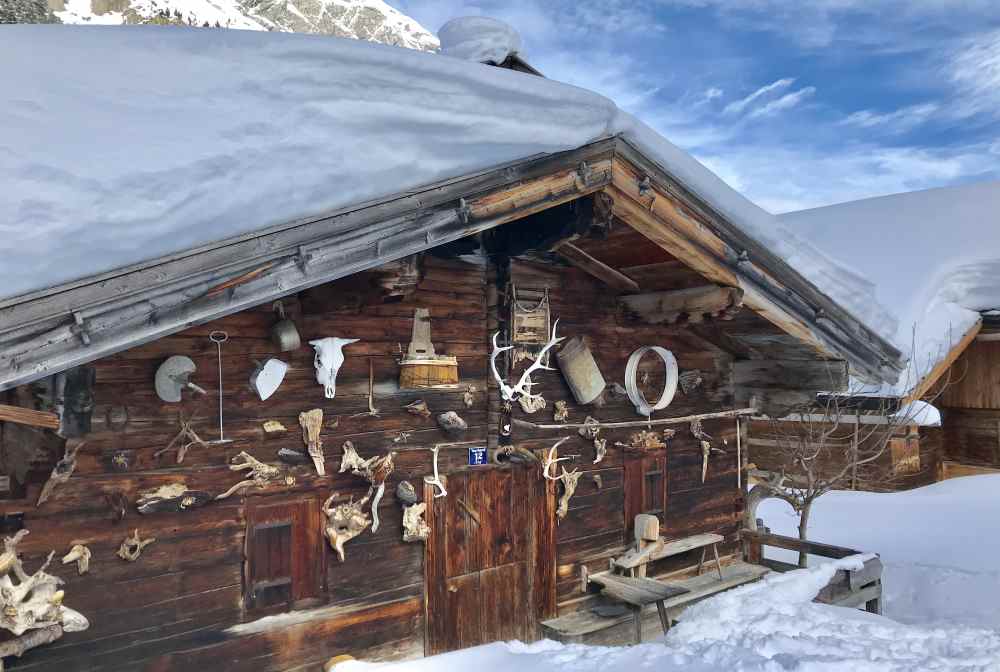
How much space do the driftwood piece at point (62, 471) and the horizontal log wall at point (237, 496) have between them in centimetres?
6

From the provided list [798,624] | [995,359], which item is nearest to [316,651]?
[798,624]

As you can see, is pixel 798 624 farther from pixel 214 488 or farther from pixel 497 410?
pixel 214 488

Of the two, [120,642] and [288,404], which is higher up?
[288,404]

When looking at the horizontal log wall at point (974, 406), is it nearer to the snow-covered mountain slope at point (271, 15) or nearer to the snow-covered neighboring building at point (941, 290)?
the snow-covered neighboring building at point (941, 290)

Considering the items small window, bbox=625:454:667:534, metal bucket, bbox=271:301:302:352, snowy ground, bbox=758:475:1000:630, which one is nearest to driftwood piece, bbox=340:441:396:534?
metal bucket, bbox=271:301:302:352

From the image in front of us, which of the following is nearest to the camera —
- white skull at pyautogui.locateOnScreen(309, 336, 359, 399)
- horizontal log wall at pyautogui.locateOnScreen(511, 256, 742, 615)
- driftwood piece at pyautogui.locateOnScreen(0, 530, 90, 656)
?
driftwood piece at pyautogui.locateOnScreen(0, 530, 90, 656)

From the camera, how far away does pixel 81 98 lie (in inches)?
103

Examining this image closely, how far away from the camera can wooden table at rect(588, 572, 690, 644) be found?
513 centimetres

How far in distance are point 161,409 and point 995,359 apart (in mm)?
16247

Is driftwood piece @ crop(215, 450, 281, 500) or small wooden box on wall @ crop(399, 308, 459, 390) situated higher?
small wooden box on wall @ crop(399, 308, 459, 390)

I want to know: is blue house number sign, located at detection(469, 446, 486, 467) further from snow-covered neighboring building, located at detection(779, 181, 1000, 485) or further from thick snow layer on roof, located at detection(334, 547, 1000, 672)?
snow-covered neighboring building, located at detection(779, 181, 1000, 485)

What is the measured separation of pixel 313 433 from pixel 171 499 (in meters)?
0.91

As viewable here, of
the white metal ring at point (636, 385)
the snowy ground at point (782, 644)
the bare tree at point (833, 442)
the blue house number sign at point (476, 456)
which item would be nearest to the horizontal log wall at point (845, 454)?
the bare tree at point (833, 442)

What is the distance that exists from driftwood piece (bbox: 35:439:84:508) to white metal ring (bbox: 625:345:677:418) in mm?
4297
